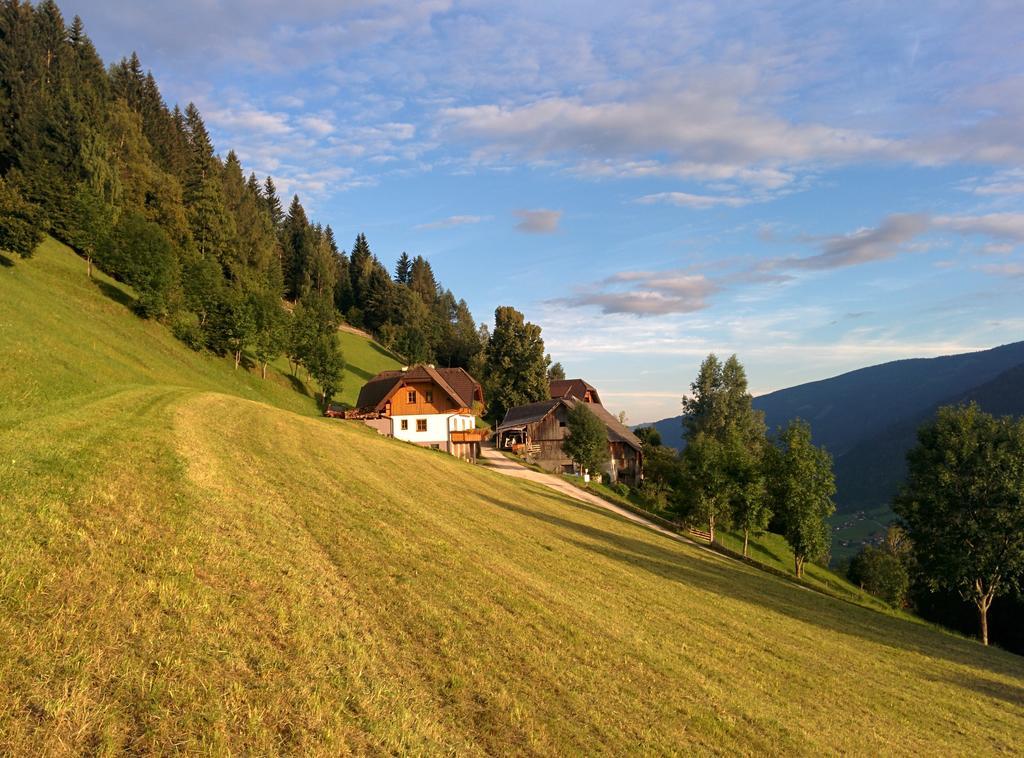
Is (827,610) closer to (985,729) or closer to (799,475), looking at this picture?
(985,729)

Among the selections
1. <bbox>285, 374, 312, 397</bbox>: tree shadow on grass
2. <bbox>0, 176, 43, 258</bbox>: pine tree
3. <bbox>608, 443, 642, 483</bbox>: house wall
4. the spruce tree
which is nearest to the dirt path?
<bbox>608, 443, 642, 483</bbox>: house wall

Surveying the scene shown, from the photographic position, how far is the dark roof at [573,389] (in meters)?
99.4

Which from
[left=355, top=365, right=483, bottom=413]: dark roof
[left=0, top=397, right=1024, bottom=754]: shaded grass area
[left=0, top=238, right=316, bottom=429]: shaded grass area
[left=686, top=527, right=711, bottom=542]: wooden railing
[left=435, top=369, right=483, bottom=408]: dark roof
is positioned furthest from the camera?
[left=435, top=369, right=483, bottom=408]: dark roof

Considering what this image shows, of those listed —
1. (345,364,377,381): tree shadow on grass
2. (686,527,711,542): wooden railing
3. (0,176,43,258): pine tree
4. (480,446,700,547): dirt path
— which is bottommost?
(686,527,711,542): wooden railing

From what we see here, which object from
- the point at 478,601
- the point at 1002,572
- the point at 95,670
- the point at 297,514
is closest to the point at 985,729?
the point at 478,601

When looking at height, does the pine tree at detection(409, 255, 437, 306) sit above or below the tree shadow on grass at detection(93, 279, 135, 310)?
above

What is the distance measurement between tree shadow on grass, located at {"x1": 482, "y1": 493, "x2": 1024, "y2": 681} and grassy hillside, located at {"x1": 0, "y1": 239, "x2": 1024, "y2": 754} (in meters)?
0.54

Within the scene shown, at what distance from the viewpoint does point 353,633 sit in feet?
30.5

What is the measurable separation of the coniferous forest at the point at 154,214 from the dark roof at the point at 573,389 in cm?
2365

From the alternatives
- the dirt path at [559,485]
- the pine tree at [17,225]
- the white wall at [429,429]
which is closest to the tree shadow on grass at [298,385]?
the white wall at [429,429]

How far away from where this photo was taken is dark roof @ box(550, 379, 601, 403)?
99.4 meters

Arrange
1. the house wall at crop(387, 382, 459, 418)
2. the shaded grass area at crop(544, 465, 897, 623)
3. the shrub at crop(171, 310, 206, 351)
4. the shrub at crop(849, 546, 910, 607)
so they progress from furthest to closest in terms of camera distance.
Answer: the house wall at crop(387, 382, 459, 418) → the shrub at crop(171, 310, 206, 351) → the shrub at crop(849, 546, 910, 607) → the shaded grass area at crop(544, 465, 897, 623)

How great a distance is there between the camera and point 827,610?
27438 mm

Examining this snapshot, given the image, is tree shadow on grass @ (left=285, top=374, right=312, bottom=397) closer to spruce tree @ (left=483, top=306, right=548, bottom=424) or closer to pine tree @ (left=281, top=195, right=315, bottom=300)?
spruce tree @ (left=483, top=306, right=548, bottom=424)
